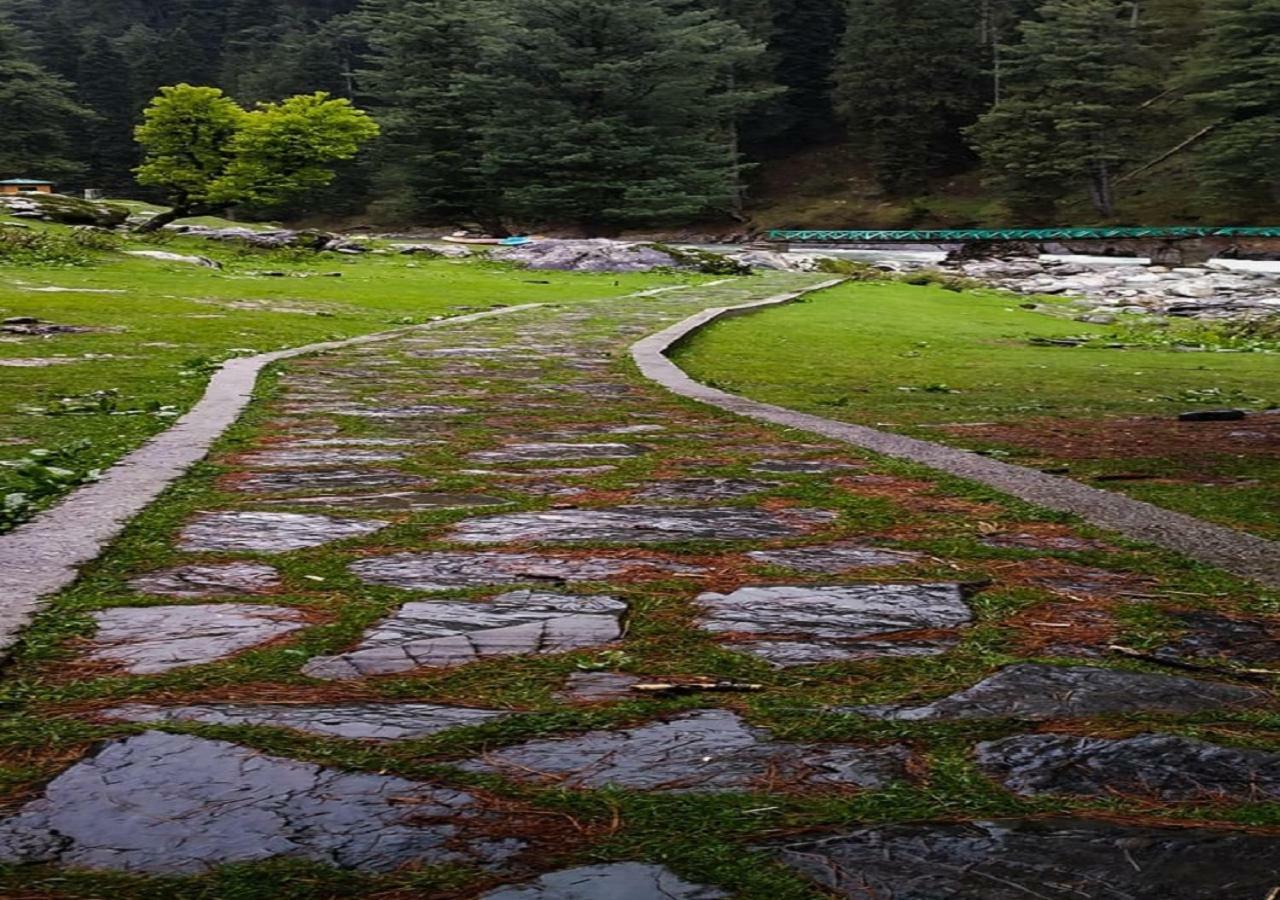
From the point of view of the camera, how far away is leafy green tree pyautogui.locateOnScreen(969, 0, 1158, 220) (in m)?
44.7

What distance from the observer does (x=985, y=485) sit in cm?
495

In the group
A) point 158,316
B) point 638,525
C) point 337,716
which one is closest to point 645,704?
point 337,716

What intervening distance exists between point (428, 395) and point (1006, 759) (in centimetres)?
629

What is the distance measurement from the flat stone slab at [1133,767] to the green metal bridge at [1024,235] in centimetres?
4044

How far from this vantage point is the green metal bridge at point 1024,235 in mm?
38688

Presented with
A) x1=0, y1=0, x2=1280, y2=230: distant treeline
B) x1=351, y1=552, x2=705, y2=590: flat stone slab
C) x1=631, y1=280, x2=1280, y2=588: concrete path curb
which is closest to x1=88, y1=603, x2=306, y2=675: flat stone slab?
x1=351, y1=552, x2=705, y2=590: flat stone slab

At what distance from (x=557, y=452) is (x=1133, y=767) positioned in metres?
3.91

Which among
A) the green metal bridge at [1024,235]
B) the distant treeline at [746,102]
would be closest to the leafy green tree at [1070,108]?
the distant treeline at [746,102]

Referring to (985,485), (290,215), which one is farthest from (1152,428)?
(290,215)

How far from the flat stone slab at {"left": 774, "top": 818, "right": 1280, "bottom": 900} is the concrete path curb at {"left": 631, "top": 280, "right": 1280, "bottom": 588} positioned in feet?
6.14

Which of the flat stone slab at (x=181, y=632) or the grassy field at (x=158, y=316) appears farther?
the grassy field at (x=158, y=316)

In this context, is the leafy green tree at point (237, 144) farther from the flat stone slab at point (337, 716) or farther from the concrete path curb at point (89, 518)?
the flat stone slab at point (337, 716)

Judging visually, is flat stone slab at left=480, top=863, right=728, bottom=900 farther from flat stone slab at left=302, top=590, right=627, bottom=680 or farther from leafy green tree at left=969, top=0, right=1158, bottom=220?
leafy green tree at left=969, top=0, right=1158, bottom=220

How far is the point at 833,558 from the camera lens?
12.1 ft
